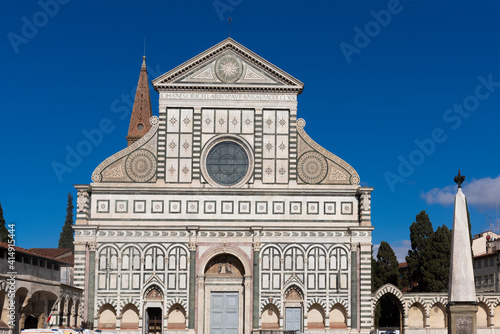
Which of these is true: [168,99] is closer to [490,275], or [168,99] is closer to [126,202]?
[126,202]

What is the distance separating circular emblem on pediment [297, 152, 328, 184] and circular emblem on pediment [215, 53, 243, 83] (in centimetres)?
604

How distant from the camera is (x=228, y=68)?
4125 centimetres

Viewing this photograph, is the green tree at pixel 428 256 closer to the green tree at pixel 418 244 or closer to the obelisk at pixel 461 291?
the green tree at pixel 418 244

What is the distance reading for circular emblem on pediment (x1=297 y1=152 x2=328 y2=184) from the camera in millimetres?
40375

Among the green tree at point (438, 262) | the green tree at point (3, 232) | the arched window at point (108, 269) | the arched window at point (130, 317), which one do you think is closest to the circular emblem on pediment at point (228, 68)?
the arched window at point (108, 269)

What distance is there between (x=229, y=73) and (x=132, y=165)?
7593 mm

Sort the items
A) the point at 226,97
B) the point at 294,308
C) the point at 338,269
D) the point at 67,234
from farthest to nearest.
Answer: the point at 67,234 → the point at 226,97 → the point at 338,269 → the point at 294,308

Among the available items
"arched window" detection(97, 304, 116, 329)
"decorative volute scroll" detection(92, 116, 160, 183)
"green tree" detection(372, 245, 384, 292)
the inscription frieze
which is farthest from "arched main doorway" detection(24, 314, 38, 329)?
"green tree" detection(372, 245, 384, 292)

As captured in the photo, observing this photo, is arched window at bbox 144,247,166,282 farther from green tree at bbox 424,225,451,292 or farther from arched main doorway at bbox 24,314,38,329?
green tree at bbox 424,225,451,292

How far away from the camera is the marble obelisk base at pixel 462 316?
23250 millimetres

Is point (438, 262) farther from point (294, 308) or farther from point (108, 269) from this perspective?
point (108, 269)

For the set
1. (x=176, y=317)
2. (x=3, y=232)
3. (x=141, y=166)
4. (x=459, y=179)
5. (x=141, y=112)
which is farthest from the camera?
(x=141, y=112)

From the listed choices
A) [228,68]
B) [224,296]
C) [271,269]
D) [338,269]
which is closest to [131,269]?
[224,296]

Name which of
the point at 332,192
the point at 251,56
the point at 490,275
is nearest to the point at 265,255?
the point at 332,192
